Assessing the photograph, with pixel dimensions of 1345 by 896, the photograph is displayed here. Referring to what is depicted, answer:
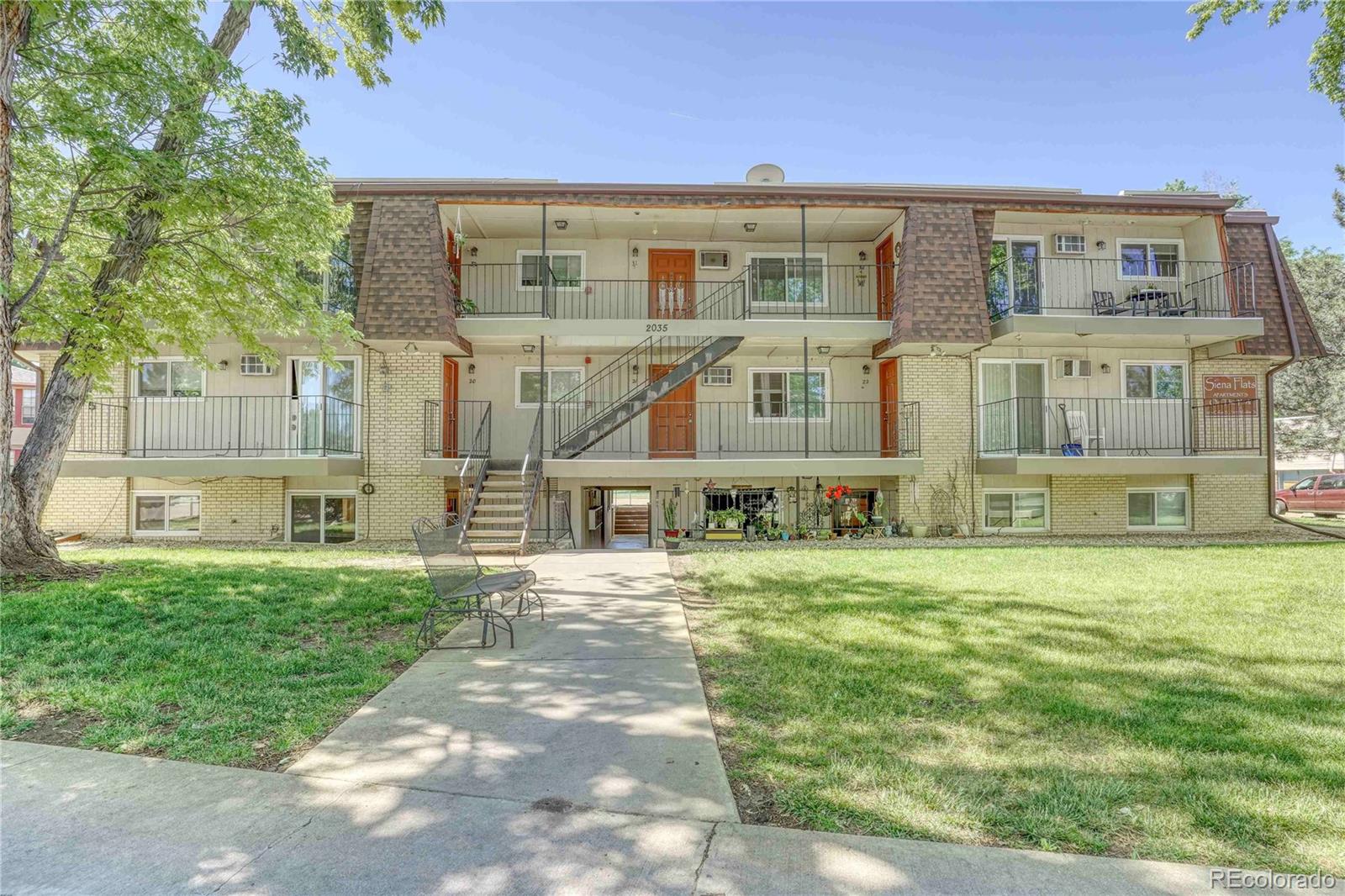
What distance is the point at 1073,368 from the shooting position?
15.3 meters

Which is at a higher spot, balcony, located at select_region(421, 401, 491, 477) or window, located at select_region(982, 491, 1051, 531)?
balcony, located at select_region(421, 401, 491, 477)

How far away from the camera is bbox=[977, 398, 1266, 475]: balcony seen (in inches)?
572

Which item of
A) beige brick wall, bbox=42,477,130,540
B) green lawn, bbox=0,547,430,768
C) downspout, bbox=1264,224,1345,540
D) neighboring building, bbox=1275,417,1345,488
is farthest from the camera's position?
neighboring building, bbox=1275,417,1345,488

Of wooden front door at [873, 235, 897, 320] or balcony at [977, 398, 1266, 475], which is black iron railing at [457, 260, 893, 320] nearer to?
wooden front door at [873, 235, 897, 320]

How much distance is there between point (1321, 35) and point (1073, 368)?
6952 mm

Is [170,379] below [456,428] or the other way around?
the other way around

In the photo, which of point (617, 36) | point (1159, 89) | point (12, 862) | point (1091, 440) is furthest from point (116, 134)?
point (1159, 89)

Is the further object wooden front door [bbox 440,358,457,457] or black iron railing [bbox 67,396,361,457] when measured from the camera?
wooden front door [bbox 440,358,457,457]

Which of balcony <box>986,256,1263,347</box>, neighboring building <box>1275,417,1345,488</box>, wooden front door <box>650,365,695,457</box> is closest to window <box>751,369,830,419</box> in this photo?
wooden front door <box>650,365,695,457</box>

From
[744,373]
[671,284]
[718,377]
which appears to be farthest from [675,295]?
[744,373]

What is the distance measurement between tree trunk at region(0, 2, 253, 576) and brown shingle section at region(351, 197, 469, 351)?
4323 mm

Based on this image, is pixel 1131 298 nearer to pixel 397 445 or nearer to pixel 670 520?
pixel 670 520

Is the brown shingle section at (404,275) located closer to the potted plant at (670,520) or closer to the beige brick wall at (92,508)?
the potted plant at (670,520)

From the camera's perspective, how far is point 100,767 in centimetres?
342
